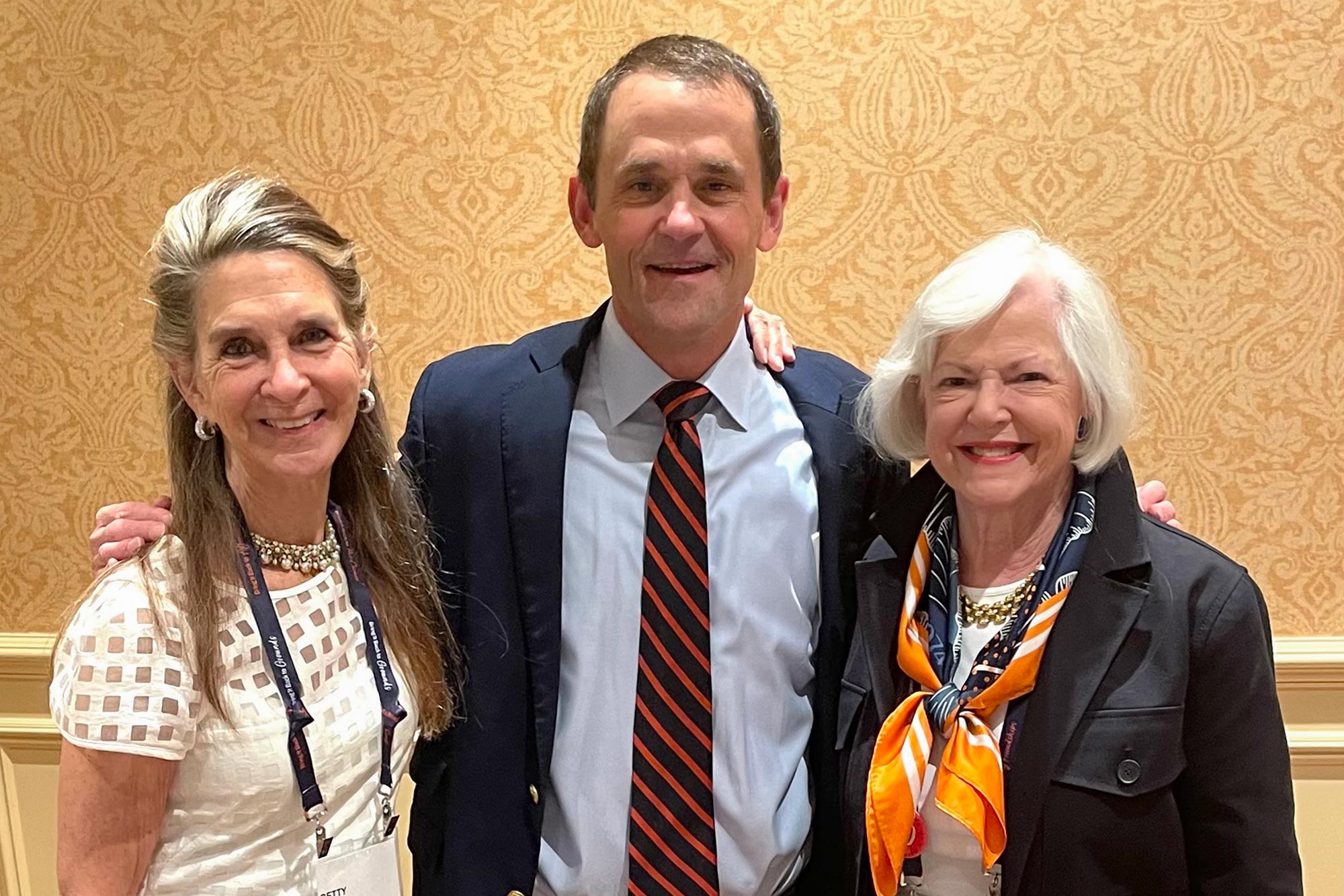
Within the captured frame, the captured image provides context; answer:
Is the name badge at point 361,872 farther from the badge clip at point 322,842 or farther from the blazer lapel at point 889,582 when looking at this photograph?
the blazer lapel at point 889,582

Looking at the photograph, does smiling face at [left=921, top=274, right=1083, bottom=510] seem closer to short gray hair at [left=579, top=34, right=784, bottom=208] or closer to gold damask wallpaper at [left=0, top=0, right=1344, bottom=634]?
short gray hair at [left=579, top=34, right=784, bottom=208]

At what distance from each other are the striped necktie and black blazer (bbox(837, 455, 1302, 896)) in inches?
16.5

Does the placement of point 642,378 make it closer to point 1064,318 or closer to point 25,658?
point 1064,318

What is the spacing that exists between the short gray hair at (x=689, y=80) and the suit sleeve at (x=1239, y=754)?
87 cm

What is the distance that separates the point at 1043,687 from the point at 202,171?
2.24 meters

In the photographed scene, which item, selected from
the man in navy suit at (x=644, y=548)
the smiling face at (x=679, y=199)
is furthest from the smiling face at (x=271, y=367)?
the smiling face at (x=679, y=199)

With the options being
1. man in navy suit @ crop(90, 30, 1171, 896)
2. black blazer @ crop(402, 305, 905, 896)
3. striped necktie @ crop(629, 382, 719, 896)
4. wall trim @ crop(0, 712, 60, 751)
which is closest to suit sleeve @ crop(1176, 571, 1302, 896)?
man in navy suit @ crop(90, 30, 1171, 896)

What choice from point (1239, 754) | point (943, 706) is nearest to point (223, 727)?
point (943, 706)

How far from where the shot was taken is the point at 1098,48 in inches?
102

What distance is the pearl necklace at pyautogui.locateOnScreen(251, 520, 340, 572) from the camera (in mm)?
1526

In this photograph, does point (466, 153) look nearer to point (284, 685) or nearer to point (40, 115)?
point (40, 115)

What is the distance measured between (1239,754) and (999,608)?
0.33 m

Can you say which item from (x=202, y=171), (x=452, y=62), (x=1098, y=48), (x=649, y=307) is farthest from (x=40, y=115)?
(x=1098, y=48)

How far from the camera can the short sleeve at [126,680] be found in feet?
4.39
